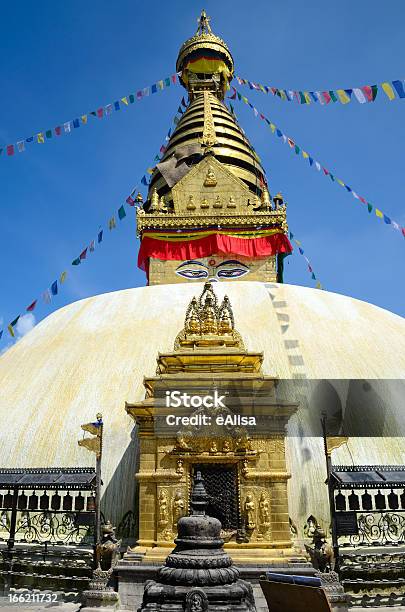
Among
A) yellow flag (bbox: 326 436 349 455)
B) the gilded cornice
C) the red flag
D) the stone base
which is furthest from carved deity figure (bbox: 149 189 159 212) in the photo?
the stone base

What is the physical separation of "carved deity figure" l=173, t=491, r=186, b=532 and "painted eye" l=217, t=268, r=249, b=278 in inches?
478

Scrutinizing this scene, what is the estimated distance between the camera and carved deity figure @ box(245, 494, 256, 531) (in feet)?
22.9

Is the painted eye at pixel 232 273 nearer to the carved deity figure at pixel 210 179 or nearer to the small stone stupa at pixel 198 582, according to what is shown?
the carved deity figure at pixel 210 179

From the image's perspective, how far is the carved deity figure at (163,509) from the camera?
279 inches

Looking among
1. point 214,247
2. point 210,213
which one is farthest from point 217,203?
point 214,247

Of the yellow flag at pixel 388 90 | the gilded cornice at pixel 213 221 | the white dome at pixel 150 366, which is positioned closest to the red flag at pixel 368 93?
the yellow flag at pixel 388 90

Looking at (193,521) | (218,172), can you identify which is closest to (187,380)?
(193,521)

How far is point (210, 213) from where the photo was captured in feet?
64.1

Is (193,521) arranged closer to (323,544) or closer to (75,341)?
(323,544)

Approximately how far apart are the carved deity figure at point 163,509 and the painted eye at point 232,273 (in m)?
12.1

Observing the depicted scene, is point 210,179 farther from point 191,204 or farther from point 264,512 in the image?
point 264,512

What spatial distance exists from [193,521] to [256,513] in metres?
2.96

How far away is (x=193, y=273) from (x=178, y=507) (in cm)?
1229

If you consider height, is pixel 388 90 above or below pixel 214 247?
below
